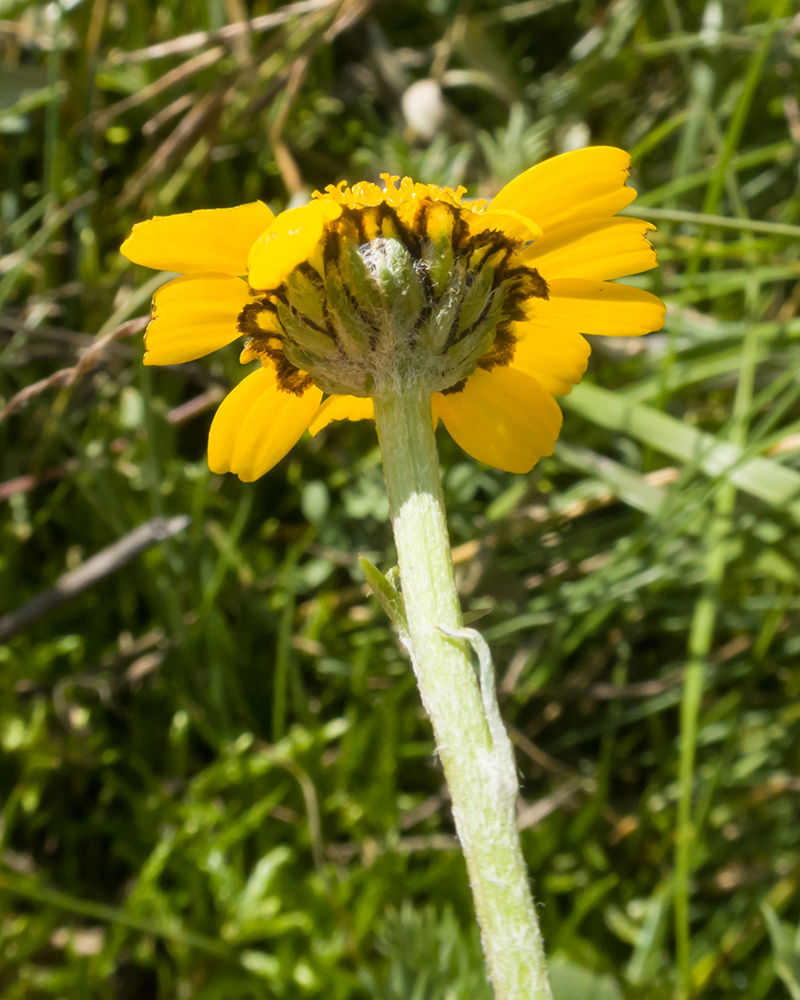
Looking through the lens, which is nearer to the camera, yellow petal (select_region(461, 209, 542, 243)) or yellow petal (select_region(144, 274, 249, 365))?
yellow petal (select_region(461, 209, 542, 243))

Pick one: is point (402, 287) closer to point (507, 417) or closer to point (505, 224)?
point (505, 224)

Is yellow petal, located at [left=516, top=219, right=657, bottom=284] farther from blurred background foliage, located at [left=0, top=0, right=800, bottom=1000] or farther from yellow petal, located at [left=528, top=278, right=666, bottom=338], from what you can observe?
blurred background foliage, located at [left=0, top=0, right=800, bottom=1000]

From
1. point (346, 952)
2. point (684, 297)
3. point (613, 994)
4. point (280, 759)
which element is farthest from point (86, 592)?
point (684, 297)

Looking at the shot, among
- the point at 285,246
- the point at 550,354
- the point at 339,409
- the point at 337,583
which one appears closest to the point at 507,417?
the point at 550,354

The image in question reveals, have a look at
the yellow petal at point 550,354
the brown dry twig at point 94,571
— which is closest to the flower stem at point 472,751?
the yellow petal at point 550,354

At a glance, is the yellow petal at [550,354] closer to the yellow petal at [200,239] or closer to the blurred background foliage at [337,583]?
the yellow petal at [200,239]

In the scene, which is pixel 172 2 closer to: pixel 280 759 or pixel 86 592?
pixel 86 592

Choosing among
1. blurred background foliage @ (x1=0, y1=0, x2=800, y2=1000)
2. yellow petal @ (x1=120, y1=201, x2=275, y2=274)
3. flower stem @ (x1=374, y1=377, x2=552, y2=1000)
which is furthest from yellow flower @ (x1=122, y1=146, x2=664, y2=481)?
blurred background foliage @ (x1=0, y1=0, x2=800, y2=1000)
